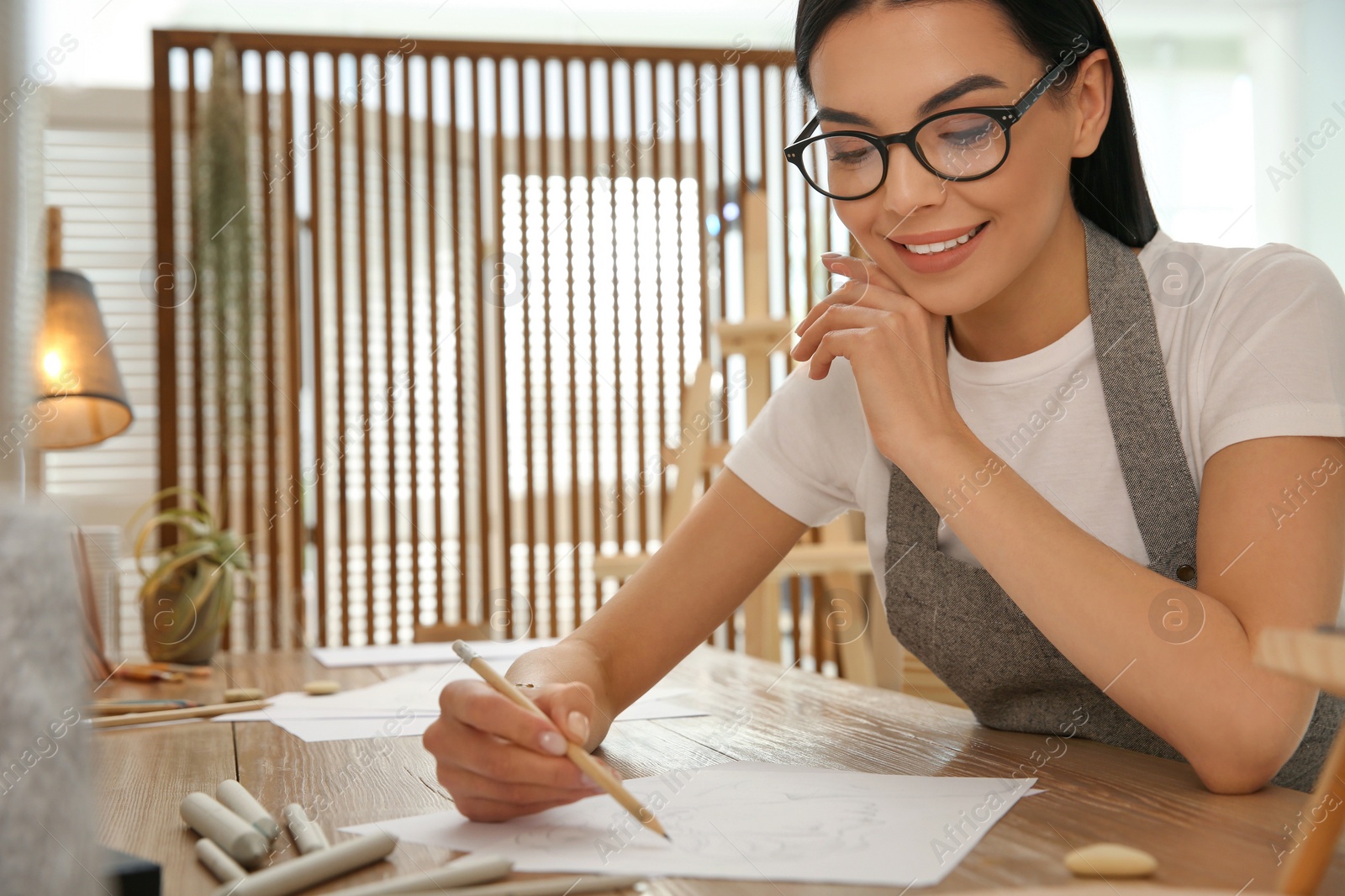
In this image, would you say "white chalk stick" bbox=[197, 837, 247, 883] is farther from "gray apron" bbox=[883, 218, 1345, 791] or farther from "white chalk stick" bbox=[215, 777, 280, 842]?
"gray apron" bbox=[883, 218, 1345, 791]

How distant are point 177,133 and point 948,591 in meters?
4.06

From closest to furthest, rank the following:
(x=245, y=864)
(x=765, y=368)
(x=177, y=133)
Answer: (x=245, y=864)
(x=765, y=368)
(x=177, y=133)

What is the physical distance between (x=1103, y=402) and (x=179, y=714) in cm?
101

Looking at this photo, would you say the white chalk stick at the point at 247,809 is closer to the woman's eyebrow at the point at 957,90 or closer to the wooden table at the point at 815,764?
the wooden table at the point at 815,764

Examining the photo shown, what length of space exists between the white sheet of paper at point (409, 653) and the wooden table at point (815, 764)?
0.50 meters

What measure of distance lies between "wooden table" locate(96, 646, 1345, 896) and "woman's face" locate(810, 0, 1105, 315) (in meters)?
0.42

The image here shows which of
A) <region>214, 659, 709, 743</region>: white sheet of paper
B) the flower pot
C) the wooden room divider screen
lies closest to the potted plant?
the flower pot

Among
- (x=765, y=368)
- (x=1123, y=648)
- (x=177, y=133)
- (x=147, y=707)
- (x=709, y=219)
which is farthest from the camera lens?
(x=177, y=133)

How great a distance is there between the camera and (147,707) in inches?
48.4

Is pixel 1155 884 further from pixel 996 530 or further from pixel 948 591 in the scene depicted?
pixel 948 591

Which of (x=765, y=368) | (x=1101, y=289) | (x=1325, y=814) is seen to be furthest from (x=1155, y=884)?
(x=765, y=368)

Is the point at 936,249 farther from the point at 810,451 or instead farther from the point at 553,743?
the point at 553,743

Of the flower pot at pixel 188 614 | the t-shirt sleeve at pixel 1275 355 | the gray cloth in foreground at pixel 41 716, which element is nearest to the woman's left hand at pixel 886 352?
the t-shirt sleeve at pixel 1275 355

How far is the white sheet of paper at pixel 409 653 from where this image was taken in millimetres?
1685
